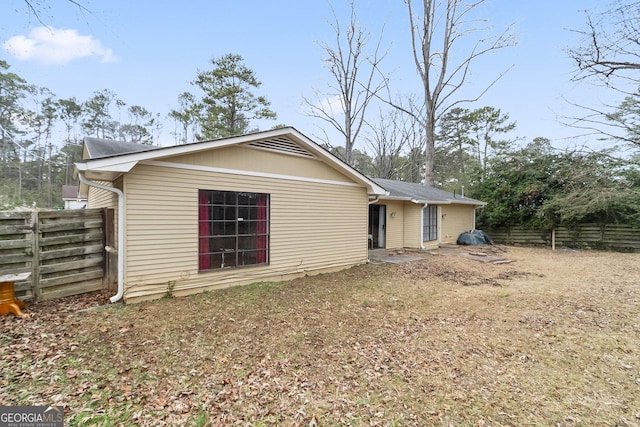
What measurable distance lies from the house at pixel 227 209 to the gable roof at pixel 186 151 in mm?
19

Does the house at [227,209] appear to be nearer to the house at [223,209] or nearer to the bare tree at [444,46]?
Result: the house at [223,209]

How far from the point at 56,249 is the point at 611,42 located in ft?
26.7

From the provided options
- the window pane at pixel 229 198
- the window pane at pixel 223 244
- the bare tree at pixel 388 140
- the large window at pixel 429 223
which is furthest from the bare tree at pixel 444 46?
the window pane at pixel 223 244

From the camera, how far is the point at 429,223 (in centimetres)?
1390

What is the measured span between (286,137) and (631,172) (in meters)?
16.4

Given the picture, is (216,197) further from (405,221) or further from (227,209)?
(405,221)

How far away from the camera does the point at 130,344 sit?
3658 mm

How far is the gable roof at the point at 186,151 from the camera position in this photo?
457 cm

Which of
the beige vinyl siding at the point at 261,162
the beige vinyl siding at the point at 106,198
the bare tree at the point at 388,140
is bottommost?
the beige vinyl siding at the point at 106,198

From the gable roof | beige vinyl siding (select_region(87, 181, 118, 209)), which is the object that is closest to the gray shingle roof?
the gable roof

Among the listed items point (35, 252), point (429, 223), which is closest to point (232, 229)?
point (35, 252)

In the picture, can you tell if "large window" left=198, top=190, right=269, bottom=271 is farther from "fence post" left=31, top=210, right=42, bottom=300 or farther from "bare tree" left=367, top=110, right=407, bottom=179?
"bare tree" left=367, top=110, right=407, bottom=179

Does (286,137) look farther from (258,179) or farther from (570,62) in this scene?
(570,62)

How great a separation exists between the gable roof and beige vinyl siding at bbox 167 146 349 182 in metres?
0.14
